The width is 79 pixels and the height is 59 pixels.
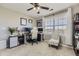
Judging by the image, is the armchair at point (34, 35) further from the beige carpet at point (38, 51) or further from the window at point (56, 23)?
the window at point (56, 23)

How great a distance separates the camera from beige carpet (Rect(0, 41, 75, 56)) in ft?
6.49

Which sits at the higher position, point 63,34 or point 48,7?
point 48,7

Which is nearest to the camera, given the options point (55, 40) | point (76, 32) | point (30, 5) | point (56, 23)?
point (30, 5)

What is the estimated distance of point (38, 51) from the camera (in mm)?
2109

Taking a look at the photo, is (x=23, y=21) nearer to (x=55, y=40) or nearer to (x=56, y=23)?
(x=56, y=23)

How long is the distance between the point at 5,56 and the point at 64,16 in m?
1.66

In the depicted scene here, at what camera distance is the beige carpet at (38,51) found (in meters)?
1.98

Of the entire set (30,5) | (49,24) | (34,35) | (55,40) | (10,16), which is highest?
(30,5)

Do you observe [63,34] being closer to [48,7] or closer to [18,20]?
[48,7]

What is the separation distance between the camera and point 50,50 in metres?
2.09

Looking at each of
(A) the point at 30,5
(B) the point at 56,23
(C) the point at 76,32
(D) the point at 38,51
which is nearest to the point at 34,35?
(D) the point at 38,51

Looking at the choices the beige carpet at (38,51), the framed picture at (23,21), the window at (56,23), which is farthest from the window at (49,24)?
the framed picture at (23,21)

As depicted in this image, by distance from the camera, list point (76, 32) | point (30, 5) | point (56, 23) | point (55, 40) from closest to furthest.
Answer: point (30, 5) → point (56, 23) → point (55, 40) → point (76, 32)

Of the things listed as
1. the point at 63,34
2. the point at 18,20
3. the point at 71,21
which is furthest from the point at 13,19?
the point at 71,21
